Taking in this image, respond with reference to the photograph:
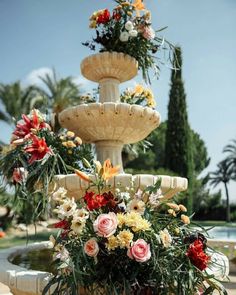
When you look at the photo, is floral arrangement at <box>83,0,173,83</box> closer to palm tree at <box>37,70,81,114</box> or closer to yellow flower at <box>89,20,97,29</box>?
yellow flower at <box>89,20,97,29</box>

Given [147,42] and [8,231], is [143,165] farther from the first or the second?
[147,42]

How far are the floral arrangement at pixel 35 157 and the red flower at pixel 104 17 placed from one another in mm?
1577

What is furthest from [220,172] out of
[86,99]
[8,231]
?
[86,99]

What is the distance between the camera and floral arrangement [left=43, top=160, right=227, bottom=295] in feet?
7.82

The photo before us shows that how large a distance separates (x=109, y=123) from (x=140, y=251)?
213cm

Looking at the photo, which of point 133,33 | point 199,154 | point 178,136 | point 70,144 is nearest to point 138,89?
point 133,33

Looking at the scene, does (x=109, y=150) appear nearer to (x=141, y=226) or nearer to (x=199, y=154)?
(x=141, y=226)

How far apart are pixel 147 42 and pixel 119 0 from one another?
0.68 m

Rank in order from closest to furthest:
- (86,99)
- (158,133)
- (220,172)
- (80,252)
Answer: (80,252)
(86,99)
(158,133)
(220,172)

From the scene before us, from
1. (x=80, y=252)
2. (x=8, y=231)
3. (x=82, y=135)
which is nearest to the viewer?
(x=80, y=252)

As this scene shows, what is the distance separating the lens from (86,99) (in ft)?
17.6

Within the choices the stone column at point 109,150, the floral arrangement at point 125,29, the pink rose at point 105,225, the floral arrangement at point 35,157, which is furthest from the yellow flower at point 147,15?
the pink rose at point 105,225

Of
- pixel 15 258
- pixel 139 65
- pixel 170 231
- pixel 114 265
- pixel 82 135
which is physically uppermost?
pixel 139 65

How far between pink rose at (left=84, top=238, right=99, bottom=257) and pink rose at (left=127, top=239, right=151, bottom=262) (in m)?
0.21
